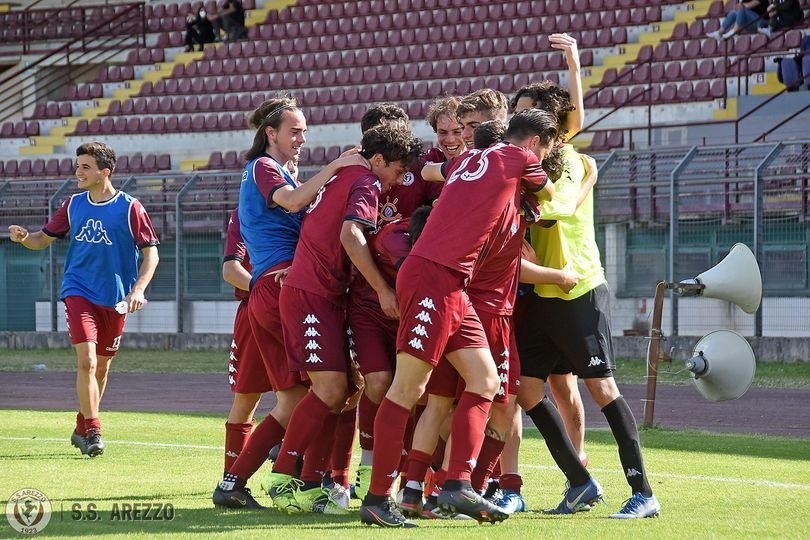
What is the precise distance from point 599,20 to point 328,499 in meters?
22.4

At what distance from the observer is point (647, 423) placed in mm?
11336

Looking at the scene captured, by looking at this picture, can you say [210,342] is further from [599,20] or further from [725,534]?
[725,534]

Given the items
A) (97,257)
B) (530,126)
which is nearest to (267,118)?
(530,126)

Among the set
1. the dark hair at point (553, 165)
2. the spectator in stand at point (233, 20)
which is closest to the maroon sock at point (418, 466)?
the dark hair at point (553, 165)

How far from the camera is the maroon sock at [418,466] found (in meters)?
6.37

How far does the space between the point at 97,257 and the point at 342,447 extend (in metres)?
3.52

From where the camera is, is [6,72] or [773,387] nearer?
[773,387]

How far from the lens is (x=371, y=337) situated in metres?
6.70

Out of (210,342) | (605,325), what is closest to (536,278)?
(605,325)

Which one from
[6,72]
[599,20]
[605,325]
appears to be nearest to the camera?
[605,325]

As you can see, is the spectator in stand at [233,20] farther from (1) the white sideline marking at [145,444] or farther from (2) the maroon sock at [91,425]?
(2) the maroon sock at [91,425]

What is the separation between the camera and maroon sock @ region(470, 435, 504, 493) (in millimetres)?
6688

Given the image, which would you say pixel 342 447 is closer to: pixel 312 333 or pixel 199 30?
pixel 312 333

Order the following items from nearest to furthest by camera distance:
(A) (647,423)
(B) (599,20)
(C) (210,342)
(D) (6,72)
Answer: (A) (647,423), (C) (210,342), (B) (599,20), (D) (6,72)
